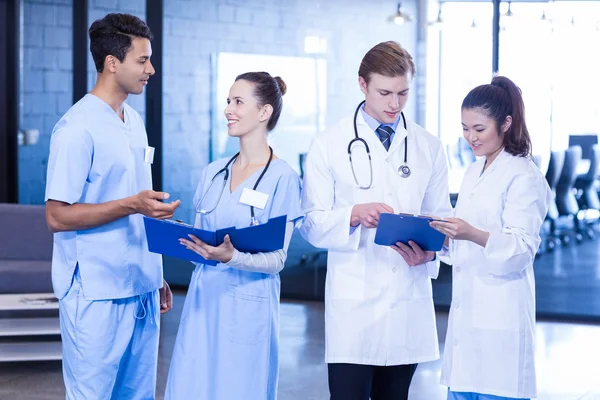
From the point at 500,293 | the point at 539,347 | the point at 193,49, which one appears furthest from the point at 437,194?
the point at 193,49

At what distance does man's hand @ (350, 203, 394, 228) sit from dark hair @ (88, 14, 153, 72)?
0.84 metres

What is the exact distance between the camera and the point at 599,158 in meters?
5.99

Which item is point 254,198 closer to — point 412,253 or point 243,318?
point 243,318

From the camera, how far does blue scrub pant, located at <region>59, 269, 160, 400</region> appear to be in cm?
262

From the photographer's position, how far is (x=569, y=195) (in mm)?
6195

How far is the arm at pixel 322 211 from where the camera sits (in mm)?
2605

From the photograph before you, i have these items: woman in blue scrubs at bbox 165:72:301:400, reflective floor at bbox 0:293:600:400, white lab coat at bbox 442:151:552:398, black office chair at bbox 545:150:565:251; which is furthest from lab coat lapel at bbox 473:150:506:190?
black office chair at bbox 545:150:565:251

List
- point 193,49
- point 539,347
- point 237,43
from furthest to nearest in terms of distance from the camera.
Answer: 1. point 193,49
2. point 237,43
3. point 539,347

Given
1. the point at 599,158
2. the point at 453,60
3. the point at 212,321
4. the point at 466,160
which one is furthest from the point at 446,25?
the point at 212,321

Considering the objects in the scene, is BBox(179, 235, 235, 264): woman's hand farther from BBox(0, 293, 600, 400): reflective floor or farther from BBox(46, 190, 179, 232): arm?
BBox(0, 293, 600, 400): reflective floor

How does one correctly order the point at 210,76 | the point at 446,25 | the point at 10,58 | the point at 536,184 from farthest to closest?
the point at 10,58 < the point at 210,76 < the point at 446,25 < the point at 536,184

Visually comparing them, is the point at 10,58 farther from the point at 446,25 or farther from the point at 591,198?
the point at 591,198

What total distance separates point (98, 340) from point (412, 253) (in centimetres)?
96

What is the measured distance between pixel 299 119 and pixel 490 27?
1426 millimetres
